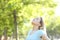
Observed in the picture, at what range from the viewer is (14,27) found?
70.0ft

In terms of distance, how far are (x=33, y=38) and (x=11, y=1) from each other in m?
14.1

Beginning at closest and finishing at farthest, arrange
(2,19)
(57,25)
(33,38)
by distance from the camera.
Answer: (33,38), (2,19), (57,25)

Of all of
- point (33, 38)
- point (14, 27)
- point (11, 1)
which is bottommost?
point (33, 38)

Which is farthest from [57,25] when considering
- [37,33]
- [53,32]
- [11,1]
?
[37,33]

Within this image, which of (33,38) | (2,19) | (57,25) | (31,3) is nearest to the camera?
(33,38)

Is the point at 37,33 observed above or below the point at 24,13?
below

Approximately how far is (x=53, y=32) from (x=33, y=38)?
47.9 metres

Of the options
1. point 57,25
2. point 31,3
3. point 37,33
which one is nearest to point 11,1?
point 31,3

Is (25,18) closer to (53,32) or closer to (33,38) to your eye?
(33,38)

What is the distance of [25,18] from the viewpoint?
2156 cm

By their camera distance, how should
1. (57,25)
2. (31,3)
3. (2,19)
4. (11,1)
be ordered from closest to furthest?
(11,1)
(2,19)
(31,3)
(57,25)

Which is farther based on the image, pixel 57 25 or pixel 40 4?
pixel 57 25

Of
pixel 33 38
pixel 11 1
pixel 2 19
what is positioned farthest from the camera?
pixel 2 19

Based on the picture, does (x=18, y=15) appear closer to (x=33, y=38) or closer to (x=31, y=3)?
(x=31, y=3)
